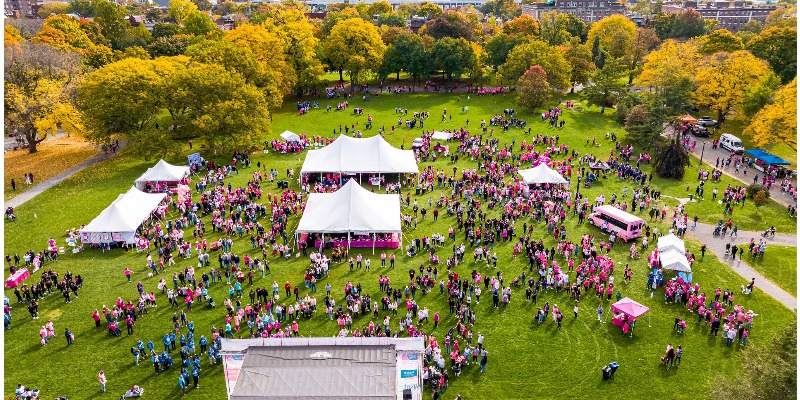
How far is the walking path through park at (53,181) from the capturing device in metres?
33.2

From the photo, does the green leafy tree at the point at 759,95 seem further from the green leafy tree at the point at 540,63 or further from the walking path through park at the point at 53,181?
the walking path through park at the point at 53,181

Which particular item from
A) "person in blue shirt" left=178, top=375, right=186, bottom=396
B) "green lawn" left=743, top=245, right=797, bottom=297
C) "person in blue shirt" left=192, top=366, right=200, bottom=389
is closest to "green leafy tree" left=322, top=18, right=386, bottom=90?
"green lawn" left=743, top=245, right=797, bottom=297

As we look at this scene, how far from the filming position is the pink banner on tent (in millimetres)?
20266

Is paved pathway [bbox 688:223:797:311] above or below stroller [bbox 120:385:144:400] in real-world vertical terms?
above

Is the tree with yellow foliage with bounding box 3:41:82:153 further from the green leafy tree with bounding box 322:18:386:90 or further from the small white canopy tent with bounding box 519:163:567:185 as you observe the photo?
the small white canopy tent with bounding box 519:163:567:185

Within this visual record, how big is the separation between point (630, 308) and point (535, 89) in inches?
1366

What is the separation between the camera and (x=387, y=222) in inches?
1069

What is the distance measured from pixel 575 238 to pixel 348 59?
3853 cm

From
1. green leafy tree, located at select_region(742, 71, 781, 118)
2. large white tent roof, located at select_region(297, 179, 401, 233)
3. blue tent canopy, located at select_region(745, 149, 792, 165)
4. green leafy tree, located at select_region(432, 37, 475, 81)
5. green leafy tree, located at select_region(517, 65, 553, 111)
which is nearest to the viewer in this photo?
large white tent roof, located at select_region(297, 179, 401, 233)

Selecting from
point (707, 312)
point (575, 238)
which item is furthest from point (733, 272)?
point (575, 238)

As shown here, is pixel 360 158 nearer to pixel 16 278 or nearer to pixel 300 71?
pixel 16 278

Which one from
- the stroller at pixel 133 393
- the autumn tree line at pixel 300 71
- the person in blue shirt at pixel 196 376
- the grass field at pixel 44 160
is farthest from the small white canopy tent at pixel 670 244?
the grass field at pixel 44 160

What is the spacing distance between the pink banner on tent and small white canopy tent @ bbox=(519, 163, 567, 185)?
13370 millimetres

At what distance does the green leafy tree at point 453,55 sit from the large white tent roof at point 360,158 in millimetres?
27150
